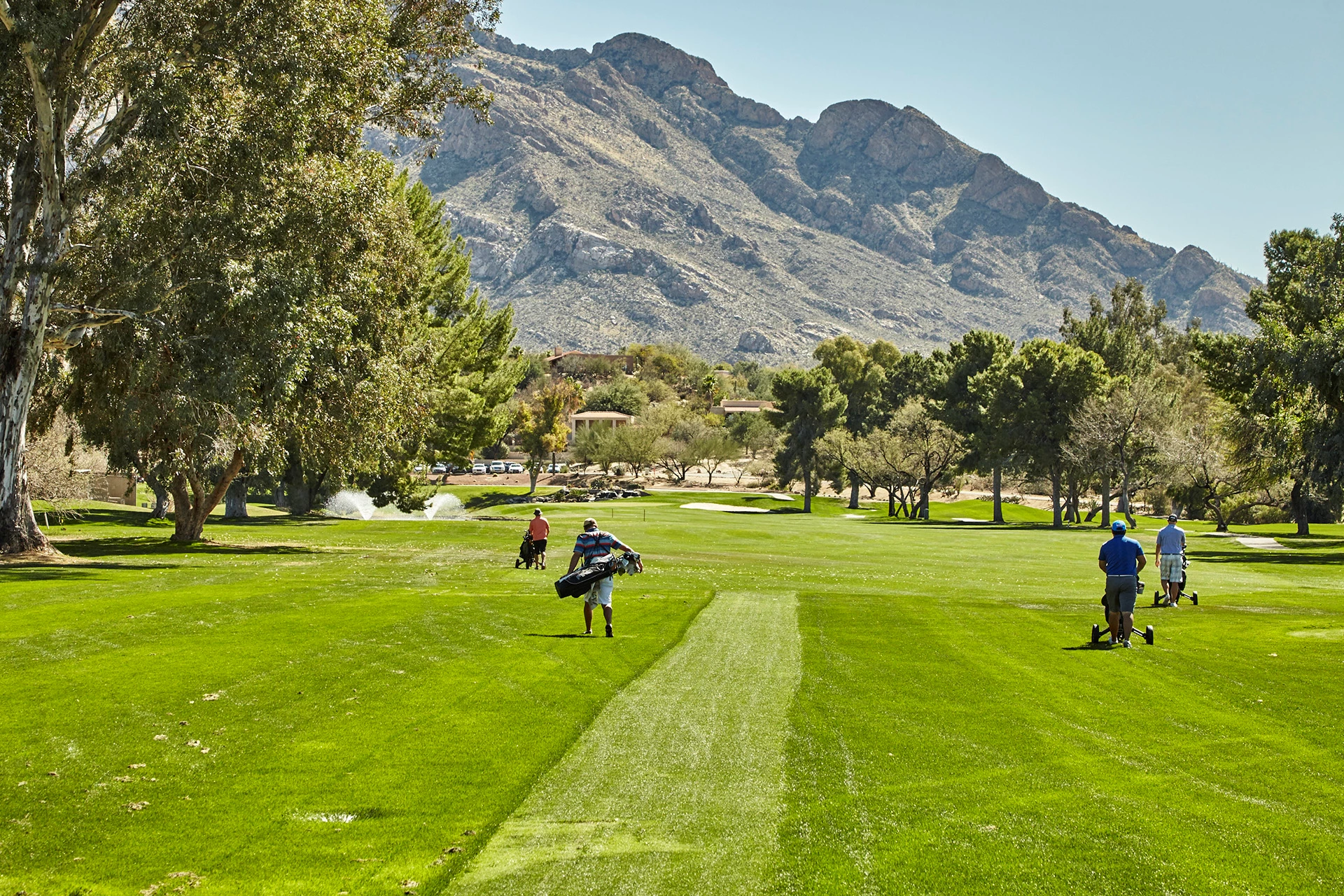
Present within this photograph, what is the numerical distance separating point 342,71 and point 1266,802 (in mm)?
29274

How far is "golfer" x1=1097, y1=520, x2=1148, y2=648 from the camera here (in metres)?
19.4

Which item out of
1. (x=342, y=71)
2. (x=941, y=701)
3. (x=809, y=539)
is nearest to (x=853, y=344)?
(x=809, y=539)

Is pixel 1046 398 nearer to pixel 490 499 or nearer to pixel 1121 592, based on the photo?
pixel 490 499

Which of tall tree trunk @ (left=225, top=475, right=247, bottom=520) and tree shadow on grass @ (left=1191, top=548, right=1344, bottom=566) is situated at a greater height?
tall tree trunk @ (left=225, top=475, right=247, bottom=520)

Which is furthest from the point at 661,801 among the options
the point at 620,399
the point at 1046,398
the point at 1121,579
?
the point at 620,399

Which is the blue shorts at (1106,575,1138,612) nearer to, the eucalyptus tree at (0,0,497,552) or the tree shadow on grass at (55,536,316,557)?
the eucalyptus tree at (0,0,497,552)

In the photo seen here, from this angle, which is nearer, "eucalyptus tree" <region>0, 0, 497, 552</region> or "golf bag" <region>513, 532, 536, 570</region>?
"eucalyptus tree" <region>0, 0, 497, 552</region>

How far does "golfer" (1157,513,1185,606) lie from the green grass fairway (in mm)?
1460

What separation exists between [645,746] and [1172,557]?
19.6 meters

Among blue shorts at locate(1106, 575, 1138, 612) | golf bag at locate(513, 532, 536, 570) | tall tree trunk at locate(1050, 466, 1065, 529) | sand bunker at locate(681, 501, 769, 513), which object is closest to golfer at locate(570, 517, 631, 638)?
blue shorts at locate(1106, 575, 1138, 612)

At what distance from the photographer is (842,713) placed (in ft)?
44.8

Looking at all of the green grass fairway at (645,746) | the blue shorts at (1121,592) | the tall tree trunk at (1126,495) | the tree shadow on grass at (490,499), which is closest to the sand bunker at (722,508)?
the tree shadow on grass at (490,499)

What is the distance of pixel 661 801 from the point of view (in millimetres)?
10078

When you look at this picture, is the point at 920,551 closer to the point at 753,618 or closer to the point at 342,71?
the point at 753,618
